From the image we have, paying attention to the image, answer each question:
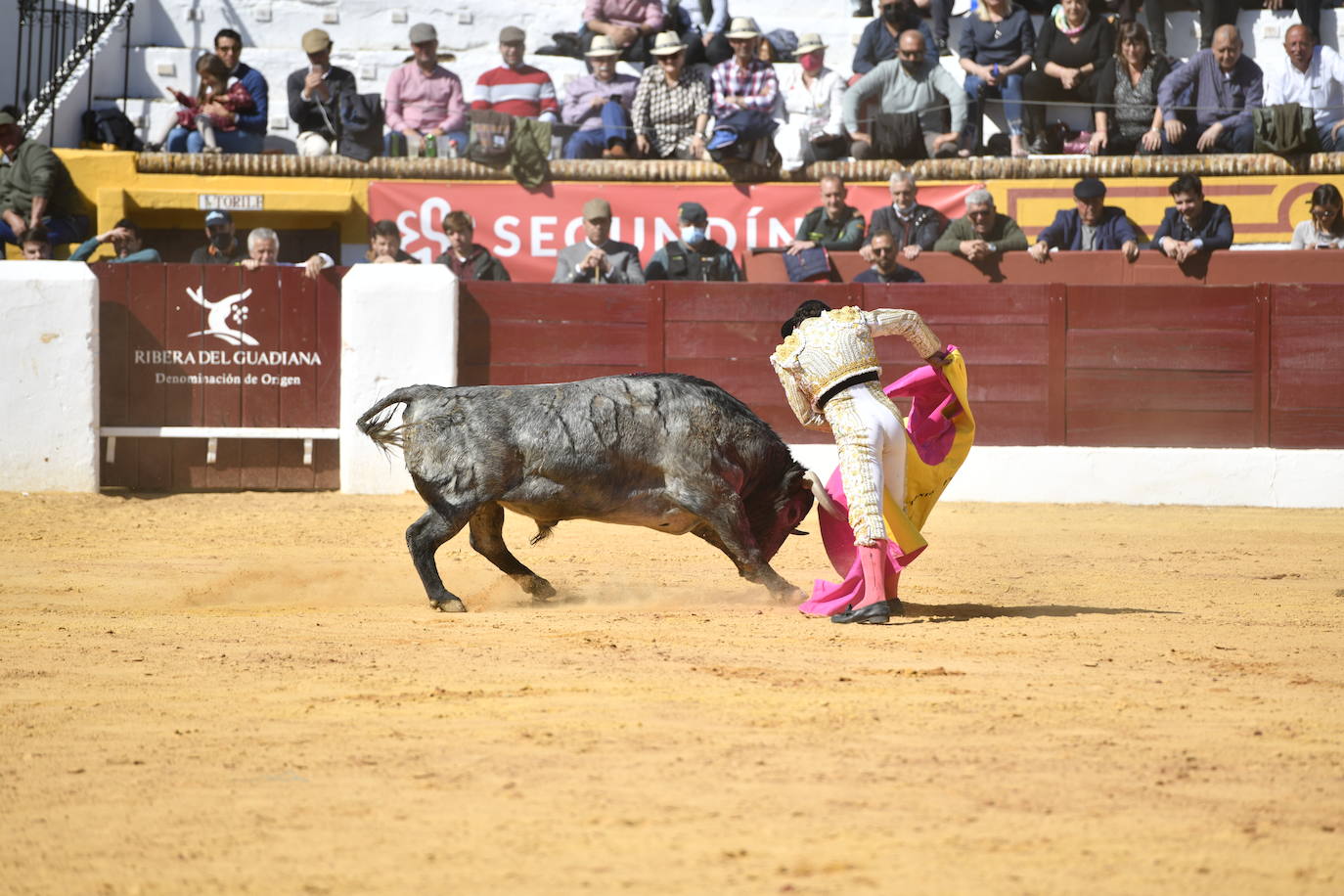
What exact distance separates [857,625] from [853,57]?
7.65 m

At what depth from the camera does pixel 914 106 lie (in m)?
11.0

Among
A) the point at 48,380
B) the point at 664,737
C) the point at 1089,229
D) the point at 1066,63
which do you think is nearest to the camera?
the point at 664,737

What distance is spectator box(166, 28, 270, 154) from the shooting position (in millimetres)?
11383

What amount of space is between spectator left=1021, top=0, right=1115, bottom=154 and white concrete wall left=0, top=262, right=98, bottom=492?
618 cm

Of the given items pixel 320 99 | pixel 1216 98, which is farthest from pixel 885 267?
pixel 320 99

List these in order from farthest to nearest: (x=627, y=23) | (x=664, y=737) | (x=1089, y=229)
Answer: (x=627, y=23) < (x=1089, y=229) < (x=664, y=737)

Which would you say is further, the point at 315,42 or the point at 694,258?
the point at 315,42

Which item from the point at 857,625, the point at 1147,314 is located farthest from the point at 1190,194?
the point at 857,625

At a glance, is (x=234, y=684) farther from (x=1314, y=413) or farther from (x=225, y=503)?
(x=1314, y=413)

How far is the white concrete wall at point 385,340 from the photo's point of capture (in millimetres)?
9570

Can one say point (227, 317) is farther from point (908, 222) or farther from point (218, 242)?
point (908, 222)

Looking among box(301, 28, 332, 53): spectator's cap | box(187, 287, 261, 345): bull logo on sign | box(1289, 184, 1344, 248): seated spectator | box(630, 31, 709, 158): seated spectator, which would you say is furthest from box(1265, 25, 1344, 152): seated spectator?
box(187, 287, 261, 345): bull logo on sign

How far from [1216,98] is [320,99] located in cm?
606

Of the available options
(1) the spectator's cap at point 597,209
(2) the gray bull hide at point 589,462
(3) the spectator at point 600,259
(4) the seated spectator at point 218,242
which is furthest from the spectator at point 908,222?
(2) the gray bull hide at point 589,462
